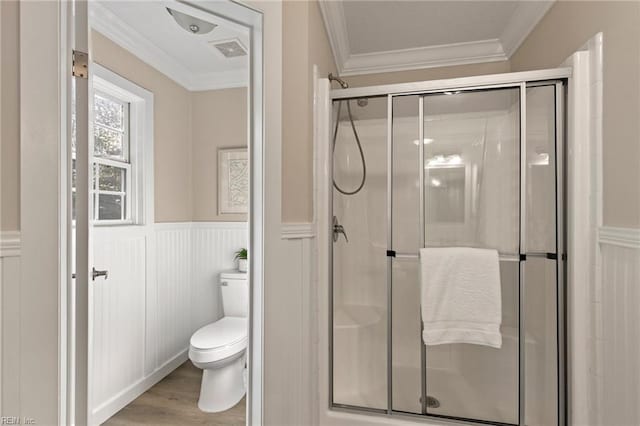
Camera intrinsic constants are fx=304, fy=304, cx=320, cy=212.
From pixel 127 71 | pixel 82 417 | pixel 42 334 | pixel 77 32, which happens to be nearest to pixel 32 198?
pixel 42 334

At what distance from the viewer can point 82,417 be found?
99 centimetres

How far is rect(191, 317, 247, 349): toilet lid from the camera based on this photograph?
188 cm

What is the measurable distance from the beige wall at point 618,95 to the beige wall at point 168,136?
249 cm

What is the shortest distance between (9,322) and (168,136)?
1.80 m

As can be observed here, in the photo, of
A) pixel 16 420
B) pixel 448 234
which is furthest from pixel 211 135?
pixel 16 420

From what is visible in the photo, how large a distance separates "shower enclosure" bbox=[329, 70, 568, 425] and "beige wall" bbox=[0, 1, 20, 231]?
1.24m

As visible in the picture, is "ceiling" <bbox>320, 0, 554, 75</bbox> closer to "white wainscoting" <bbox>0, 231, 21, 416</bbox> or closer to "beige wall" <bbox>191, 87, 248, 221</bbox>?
"beige wall" <bbox>191, 87, 248, 221</bbox>

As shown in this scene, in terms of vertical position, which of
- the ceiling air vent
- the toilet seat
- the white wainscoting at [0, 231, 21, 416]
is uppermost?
the ceiling air vent

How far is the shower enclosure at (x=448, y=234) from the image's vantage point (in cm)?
147

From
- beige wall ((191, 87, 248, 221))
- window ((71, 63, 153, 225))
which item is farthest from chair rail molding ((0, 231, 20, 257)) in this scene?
beige wall ((191, 87, 248, 221))

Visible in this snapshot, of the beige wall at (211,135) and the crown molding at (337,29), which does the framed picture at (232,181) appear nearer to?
the beige wall at (211,135)

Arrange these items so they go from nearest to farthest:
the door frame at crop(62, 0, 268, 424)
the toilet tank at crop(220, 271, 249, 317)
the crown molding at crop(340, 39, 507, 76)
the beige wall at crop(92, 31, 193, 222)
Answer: the door frame at crop(62, 0, 268, 424)
the beige wall at crop(92, 31, 193, 222)
the crown molding at crop(340, 39, 507, 76)
the toilet tank at crop(220, 271, 249, 317)

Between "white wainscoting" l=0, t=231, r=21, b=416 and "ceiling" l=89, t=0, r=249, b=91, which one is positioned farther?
"ceiling" l=89, t=0, r=249, b=91

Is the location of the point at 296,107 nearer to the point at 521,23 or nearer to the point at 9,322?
the point at 9,322
